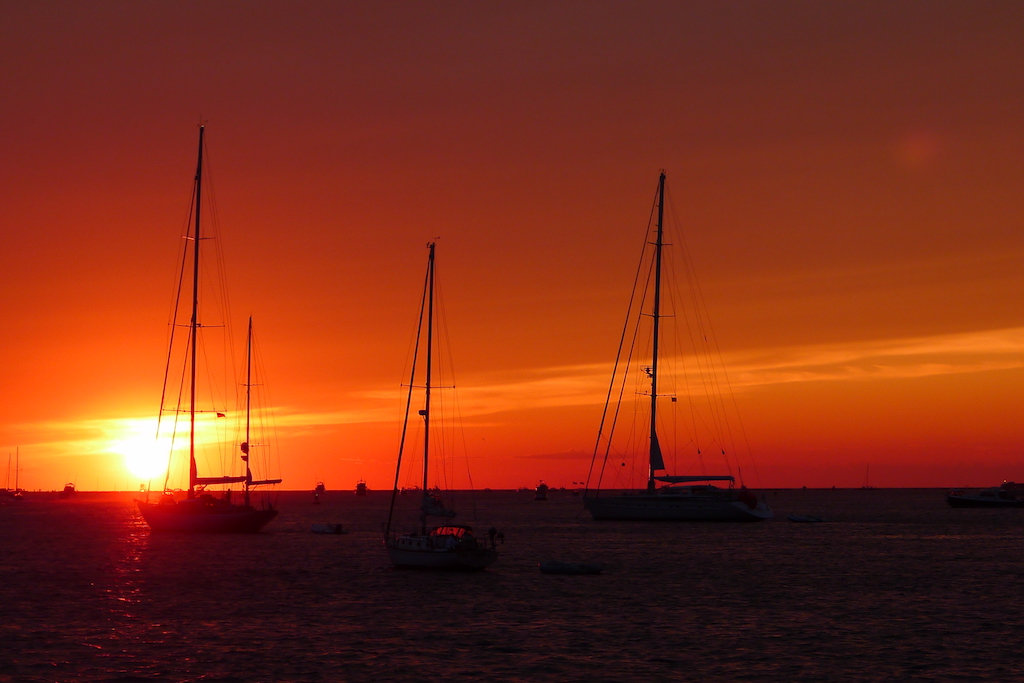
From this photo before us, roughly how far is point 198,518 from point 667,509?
48665 millimetres

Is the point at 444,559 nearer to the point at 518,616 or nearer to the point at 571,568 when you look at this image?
the point at 571,568

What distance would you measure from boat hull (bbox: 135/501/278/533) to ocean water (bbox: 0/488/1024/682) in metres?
2.19

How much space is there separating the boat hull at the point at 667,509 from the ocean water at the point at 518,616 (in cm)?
1827

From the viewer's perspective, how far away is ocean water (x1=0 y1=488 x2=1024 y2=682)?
39969mm

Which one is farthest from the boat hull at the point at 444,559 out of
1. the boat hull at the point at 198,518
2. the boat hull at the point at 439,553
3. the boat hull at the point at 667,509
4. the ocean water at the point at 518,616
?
the boat hull at the point at 667,509

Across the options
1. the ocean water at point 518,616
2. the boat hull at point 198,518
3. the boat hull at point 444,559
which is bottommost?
the ocean water at point 518,616

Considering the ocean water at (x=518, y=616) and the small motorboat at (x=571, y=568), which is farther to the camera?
the small motorboat at (x=571, y=568)

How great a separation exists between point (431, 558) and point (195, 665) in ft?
98.4

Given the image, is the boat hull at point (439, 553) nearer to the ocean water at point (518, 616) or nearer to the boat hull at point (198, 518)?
the ocean water at point (518, 616)

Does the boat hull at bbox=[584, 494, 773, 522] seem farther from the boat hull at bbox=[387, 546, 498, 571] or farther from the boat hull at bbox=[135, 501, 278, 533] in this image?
the boat hull at bbox=[387, 546, 498, 571]

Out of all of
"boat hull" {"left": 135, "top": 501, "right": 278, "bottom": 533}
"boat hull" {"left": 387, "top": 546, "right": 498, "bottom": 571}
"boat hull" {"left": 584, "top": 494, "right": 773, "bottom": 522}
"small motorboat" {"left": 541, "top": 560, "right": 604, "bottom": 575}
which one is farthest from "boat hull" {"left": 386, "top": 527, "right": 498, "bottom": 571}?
"boat hull" {"left": 584, "top": 494, "right": 773, "bottom": 522}

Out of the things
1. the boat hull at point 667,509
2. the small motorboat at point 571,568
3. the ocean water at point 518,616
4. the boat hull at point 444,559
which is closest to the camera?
the ocean water at point 518,616

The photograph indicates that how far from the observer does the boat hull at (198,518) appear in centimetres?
9219

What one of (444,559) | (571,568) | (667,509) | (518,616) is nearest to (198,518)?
(444,559)
